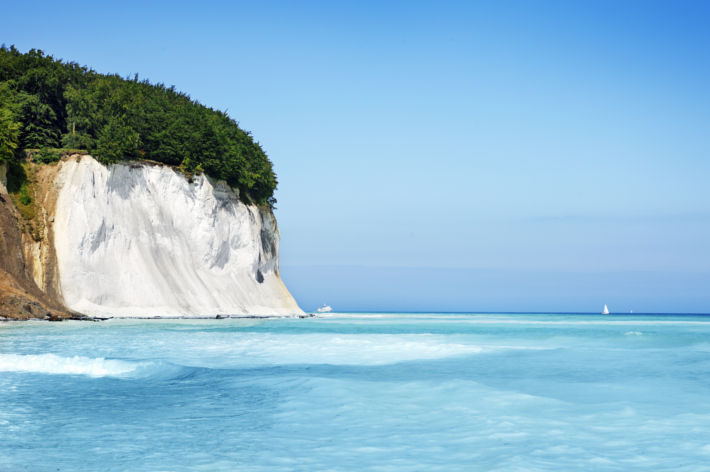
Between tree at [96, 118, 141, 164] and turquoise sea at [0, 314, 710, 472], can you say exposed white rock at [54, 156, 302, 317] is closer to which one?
tree at [96, 118, 141, 164]

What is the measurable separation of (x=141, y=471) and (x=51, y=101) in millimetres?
50187

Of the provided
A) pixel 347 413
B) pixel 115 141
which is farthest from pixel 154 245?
pixel 347 413

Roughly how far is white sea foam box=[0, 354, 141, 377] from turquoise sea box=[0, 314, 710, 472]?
0.04 metres

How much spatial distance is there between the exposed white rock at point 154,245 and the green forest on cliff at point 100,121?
5.35 feet

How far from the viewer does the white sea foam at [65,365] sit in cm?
1349

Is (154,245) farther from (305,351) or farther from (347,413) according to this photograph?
(347,413)

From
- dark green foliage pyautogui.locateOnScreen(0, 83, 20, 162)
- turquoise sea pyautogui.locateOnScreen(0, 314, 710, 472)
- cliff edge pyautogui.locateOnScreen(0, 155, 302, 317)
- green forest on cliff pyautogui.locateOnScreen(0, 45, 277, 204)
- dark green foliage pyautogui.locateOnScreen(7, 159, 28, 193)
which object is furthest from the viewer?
green forest on cliff pyautogui.locateOnScreen(0, 45, 277, 204)

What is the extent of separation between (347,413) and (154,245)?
42.5 m

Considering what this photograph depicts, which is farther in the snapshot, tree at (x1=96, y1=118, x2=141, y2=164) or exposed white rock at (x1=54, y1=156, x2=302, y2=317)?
tree at (x1=96, y1=118, x2=141, y2=164)

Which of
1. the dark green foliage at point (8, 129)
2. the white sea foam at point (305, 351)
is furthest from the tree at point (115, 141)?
the white sea foam at point (305, 351)

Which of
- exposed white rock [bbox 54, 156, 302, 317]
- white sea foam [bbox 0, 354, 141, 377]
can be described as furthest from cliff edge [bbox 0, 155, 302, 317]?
white sea foam [bbox 0, 354, 141, 377]

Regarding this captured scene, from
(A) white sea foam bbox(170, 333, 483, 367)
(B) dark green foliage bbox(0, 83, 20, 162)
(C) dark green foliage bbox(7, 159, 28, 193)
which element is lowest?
(A) white sea foam bbox(170, 333, 483, 367)

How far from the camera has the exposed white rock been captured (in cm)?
4403

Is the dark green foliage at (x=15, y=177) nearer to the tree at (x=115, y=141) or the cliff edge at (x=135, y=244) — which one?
the cliff edge at (x=135, y=244)
